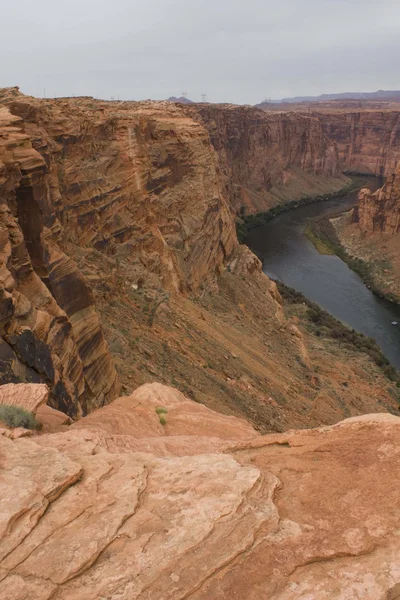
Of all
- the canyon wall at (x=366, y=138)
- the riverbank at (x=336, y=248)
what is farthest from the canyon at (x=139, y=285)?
the canyon wall at (x=366, y=138)

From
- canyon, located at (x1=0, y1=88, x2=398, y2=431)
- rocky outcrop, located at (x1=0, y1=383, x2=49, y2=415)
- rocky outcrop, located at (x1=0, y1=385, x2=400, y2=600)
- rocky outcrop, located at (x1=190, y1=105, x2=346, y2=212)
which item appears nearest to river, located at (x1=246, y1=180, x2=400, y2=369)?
canyon, located at (x1=0, y1=88, x2=398, y2=431)

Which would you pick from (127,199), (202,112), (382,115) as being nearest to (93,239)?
(127,199)

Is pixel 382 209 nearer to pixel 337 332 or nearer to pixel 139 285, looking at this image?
pixel 337 332

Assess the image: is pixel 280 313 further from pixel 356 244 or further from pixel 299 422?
pixel 356 244

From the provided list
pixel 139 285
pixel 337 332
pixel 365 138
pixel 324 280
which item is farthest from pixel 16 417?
pixel 365 138

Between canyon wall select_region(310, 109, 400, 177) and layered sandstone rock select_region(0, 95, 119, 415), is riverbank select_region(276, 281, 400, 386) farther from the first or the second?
canyon wall select_region(310, 109, 400, 177)

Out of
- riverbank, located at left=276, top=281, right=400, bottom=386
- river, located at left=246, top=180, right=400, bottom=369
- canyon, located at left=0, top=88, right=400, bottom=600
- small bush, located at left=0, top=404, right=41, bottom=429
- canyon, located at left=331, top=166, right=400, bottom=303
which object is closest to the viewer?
canyon, located at left=0, top=88, right=400, bottom=600

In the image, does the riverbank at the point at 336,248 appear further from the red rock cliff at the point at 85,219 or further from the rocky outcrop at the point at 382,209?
the red rock cliff at the point at 85,219
